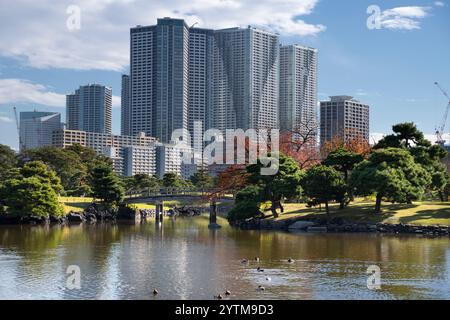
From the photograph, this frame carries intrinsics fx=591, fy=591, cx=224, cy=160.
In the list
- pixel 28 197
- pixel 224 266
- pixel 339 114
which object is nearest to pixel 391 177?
pixel 224 266

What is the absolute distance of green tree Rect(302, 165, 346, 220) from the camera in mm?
59438

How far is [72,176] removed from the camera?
10769cm

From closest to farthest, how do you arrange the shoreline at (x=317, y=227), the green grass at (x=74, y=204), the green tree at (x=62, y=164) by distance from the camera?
the shoreline at (x=317, y=227) → the green grass at (x=74, y=204) → the green tree at (x=62, y=164)

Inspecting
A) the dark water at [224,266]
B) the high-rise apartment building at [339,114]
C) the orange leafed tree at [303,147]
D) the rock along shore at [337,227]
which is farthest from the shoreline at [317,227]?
the high-rise apartment building at [339,114]

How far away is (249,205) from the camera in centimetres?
6438

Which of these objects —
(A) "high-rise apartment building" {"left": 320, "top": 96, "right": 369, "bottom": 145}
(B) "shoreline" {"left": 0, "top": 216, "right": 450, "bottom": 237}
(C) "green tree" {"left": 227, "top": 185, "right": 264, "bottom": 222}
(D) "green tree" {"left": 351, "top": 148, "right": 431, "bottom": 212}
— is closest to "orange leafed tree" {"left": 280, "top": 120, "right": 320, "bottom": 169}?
(C) "green tree" {"left": 227, "top": 185, "right": 264, "bottom": 222}

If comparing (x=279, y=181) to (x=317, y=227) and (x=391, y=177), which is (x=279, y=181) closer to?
(x=317, y=227)

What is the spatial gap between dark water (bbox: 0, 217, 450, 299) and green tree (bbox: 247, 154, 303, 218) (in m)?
8.73

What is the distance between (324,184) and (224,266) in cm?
2748

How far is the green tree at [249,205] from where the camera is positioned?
211 feet

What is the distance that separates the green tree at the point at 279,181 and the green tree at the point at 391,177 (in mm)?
6380

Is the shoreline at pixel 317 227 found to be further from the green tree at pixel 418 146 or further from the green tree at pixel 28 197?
the green tree at pixel 418 146

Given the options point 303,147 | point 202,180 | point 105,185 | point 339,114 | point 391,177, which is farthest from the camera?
point 339,114
